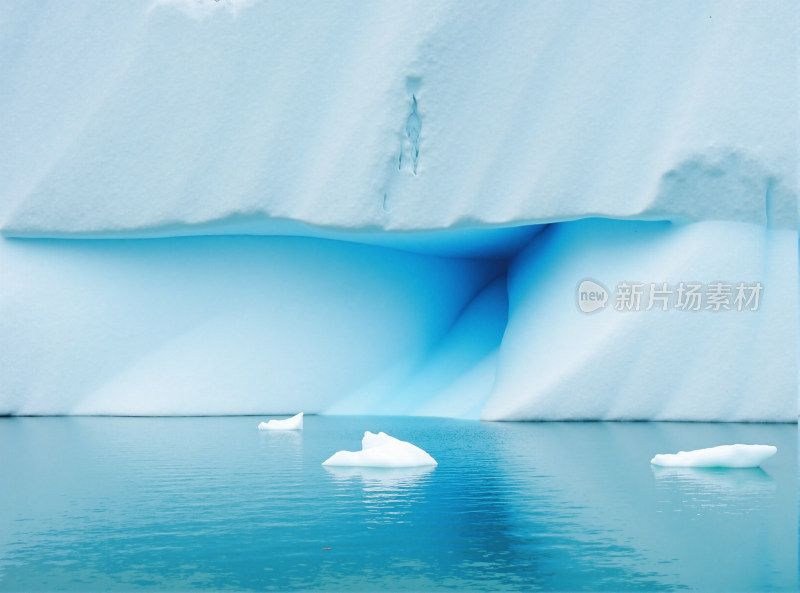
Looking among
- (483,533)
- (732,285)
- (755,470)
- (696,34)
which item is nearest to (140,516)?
(483,533)

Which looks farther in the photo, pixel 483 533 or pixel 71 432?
pixel 71 432

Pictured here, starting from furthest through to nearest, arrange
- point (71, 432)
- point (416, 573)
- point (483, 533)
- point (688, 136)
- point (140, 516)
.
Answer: point (688, 136), point (71, 432), point (140, 516), point (483, 533), point (416, 573)

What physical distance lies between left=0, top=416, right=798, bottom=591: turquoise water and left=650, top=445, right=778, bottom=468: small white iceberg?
0.12 m

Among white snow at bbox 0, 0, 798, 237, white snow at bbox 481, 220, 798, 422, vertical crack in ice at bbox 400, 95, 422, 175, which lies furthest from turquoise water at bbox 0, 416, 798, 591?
vertical crack in ice at bbox 400, 95, 422, 175

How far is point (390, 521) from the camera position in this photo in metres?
4.39

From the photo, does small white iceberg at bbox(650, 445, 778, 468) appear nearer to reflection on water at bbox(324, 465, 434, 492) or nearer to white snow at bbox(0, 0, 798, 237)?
reflection on water at bbox(324, 465, 434, 492)

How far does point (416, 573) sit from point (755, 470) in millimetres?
4046

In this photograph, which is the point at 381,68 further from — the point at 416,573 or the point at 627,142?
the point at 416,573

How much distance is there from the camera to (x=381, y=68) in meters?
12.0
